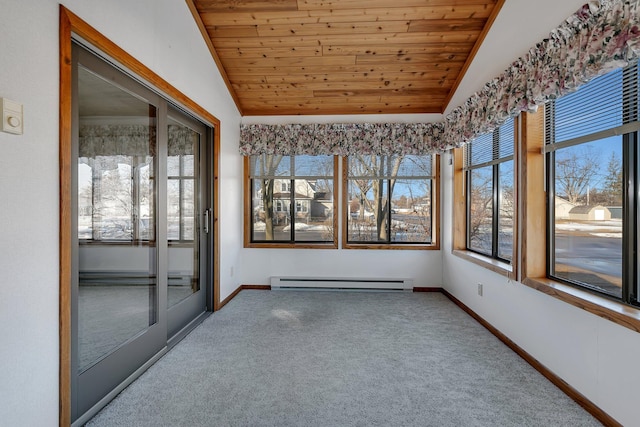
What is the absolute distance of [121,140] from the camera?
2223mm

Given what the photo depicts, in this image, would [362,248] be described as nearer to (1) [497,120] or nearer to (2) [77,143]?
(1) [497,120]

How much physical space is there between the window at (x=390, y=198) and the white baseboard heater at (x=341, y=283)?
1.70 ft

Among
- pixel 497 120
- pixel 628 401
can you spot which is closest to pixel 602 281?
pixel 628 401

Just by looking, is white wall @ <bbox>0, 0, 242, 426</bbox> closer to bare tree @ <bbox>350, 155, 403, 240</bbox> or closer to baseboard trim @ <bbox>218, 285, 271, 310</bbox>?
baseboard trim @ <bbox>218, 285, 271, 310</bbox>

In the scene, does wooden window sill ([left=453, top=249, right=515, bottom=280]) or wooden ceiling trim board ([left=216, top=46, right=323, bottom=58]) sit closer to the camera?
wooden window sill ([left=453, top=249, right=515, bottom=280])

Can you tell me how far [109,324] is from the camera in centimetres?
212

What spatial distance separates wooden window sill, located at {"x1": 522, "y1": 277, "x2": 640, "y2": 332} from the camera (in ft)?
5.51

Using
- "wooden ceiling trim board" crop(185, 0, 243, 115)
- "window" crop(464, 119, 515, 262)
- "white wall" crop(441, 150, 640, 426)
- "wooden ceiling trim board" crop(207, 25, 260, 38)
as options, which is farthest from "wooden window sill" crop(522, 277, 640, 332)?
"wooden ceiling trim board" crop(185, 0, 243, 115)

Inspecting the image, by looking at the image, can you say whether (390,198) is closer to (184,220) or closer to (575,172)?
(575,172)

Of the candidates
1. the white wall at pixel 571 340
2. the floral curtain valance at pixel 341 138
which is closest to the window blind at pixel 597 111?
the white wall at pixel 571 340

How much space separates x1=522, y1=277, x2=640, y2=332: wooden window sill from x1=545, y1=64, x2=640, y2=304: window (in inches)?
3.7

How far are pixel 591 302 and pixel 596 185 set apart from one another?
30.9 inches

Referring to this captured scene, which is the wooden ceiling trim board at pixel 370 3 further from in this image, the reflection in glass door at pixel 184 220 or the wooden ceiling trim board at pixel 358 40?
the reflection in glass door at pixel 184 220

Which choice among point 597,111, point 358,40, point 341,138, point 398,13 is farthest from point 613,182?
point 341,138
